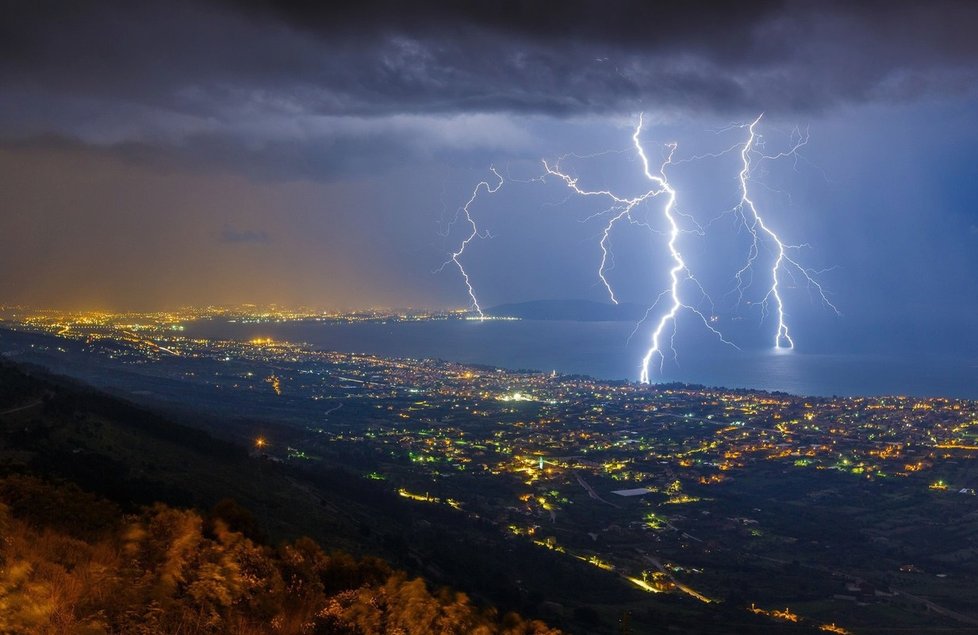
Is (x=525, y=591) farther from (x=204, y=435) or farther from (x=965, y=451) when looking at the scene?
(x=965, y=451)

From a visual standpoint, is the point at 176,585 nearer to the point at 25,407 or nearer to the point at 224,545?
the point at 224,545

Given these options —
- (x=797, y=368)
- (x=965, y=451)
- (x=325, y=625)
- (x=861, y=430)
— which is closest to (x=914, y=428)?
(x=861, y=430)

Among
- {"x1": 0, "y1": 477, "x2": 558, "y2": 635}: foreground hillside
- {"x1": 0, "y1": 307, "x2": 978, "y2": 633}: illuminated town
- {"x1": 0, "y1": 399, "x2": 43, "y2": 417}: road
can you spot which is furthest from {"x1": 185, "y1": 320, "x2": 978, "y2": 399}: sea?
{"x1": 0, "y1": 477, "x2": 558, "y2": 635}: foreground hillside

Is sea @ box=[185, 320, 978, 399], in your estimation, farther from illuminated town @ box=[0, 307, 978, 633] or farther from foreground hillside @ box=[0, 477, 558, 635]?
foreground hillside @ box=[0, 477, 558, 635]

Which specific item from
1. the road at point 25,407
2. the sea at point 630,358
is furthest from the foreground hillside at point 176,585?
the sea at point 630,358

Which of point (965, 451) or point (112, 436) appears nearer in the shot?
point (112, 436)

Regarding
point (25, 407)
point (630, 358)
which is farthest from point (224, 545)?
point (630, 358)
